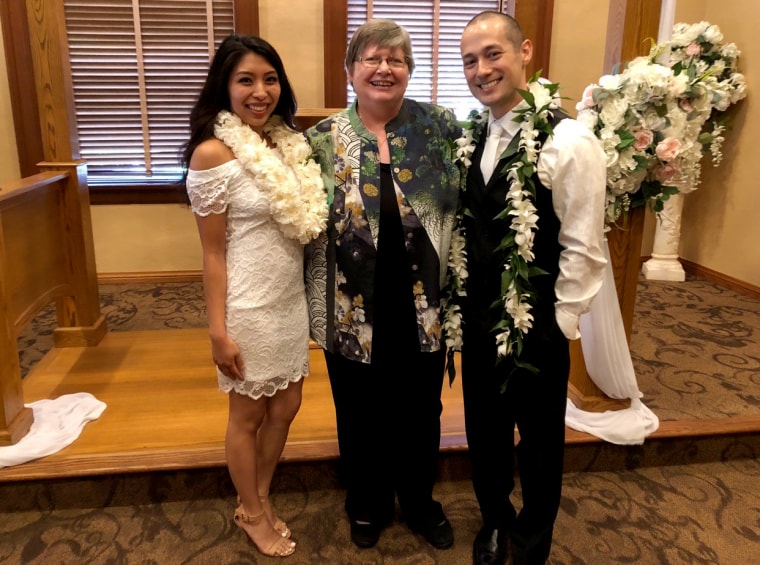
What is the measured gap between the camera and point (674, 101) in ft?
7.20

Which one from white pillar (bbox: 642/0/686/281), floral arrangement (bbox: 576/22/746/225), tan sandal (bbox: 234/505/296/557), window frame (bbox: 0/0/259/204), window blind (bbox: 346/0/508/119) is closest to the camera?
tan sandal (bbox: 234/505/296/557)

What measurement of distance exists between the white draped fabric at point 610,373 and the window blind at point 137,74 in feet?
11.0

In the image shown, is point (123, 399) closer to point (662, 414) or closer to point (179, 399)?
point (179, 399)

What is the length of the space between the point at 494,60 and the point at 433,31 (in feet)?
11.2

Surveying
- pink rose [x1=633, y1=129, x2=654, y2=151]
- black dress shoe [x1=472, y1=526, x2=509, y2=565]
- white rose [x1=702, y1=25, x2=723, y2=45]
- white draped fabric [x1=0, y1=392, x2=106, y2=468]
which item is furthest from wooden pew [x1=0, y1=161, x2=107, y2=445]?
white rose [x1=702, y1=25, x2=723, y2=45]

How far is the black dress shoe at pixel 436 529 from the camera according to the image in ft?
6.76

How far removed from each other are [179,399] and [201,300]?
172 cm

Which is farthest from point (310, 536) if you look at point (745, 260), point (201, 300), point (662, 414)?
point (745, 260)

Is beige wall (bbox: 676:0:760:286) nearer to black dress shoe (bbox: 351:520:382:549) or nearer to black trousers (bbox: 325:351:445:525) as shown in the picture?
black trousers (bbox: 325:351:445:525)

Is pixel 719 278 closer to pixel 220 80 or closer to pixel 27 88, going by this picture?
pixel 220 80

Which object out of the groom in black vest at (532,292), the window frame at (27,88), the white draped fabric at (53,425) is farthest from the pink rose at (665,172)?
the window frame at (27,88)

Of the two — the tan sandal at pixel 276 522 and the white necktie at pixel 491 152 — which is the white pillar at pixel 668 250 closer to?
the white necktie at pixel 491 152

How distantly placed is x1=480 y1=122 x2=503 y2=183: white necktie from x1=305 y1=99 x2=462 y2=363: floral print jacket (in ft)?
0.30

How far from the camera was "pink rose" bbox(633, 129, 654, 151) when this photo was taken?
7.21ft
